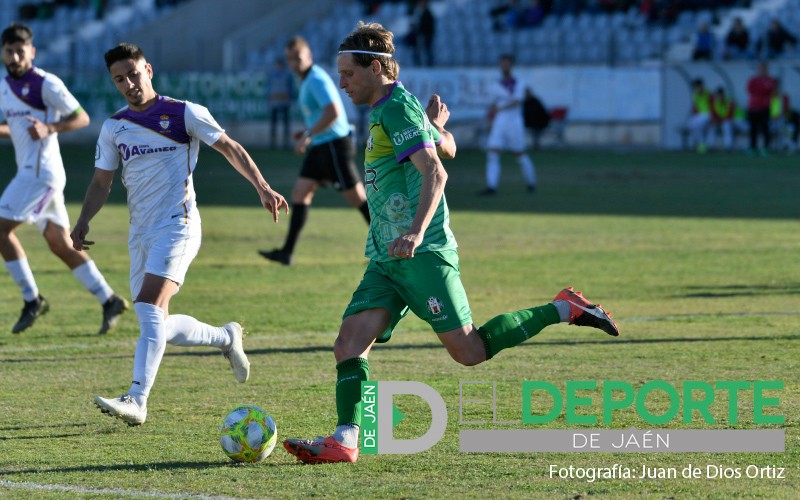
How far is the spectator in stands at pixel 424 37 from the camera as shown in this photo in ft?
124

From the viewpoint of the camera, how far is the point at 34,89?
33.1 feet

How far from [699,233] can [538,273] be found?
4.21 metres

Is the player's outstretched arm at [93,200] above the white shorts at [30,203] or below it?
above

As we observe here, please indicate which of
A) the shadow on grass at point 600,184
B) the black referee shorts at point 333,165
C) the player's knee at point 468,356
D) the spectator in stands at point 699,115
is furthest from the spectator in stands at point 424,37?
the player's knee at point 468,356

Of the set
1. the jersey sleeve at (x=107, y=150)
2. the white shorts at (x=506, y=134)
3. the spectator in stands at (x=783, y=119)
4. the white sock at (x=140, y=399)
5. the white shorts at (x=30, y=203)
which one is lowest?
the spectator in stands at (x=783, y=119)

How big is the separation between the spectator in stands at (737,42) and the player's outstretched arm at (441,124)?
29.2 m

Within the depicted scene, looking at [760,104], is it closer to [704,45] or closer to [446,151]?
[704,45]

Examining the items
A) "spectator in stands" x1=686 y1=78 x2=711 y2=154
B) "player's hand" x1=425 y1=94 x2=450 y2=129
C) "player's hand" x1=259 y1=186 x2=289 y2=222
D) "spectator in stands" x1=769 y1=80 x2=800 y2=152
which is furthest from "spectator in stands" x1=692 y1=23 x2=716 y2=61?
"player's hand" x1=425 y1=94 x2=450 y2=129

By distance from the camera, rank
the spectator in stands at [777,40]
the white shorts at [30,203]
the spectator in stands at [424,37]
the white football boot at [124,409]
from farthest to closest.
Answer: the spectator in stands at [424,37] < the spectator in stands at [777,40] < the white shorts at [30,203] < the white football boot at [124,409]

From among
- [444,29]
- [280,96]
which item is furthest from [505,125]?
[444,29]

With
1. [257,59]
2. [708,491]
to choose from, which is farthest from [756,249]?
[257,59]

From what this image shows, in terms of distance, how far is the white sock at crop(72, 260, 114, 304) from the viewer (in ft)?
33.2

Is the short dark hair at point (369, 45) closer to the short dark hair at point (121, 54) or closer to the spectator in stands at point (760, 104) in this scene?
the short dark hair at point (121, 54)

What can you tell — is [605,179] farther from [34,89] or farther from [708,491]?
[708,491]
